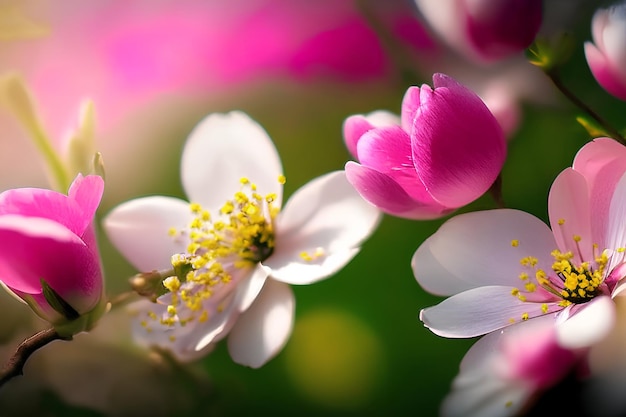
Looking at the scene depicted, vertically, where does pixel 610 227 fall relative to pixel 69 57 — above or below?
below

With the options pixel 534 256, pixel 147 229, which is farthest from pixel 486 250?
pixel 147 229

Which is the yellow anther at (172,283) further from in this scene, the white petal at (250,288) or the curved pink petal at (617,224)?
the curved pink petal at (617,224)

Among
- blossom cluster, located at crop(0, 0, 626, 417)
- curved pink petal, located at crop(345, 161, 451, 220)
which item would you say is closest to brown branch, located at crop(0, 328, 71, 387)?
blossom cluster, located at crop(0, 0, 626, 417)

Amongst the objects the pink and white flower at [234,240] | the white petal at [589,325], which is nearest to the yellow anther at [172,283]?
the pink and white flower at [234,240]

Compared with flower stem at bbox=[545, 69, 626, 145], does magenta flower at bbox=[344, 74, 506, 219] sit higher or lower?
higher

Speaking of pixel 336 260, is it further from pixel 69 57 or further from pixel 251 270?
pixel 69 57

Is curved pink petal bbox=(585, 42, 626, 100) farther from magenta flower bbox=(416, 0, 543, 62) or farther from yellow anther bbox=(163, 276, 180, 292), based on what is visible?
yellow anther bbox=(163, 276, 180, 292)

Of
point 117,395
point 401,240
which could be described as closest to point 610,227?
point 401,240
